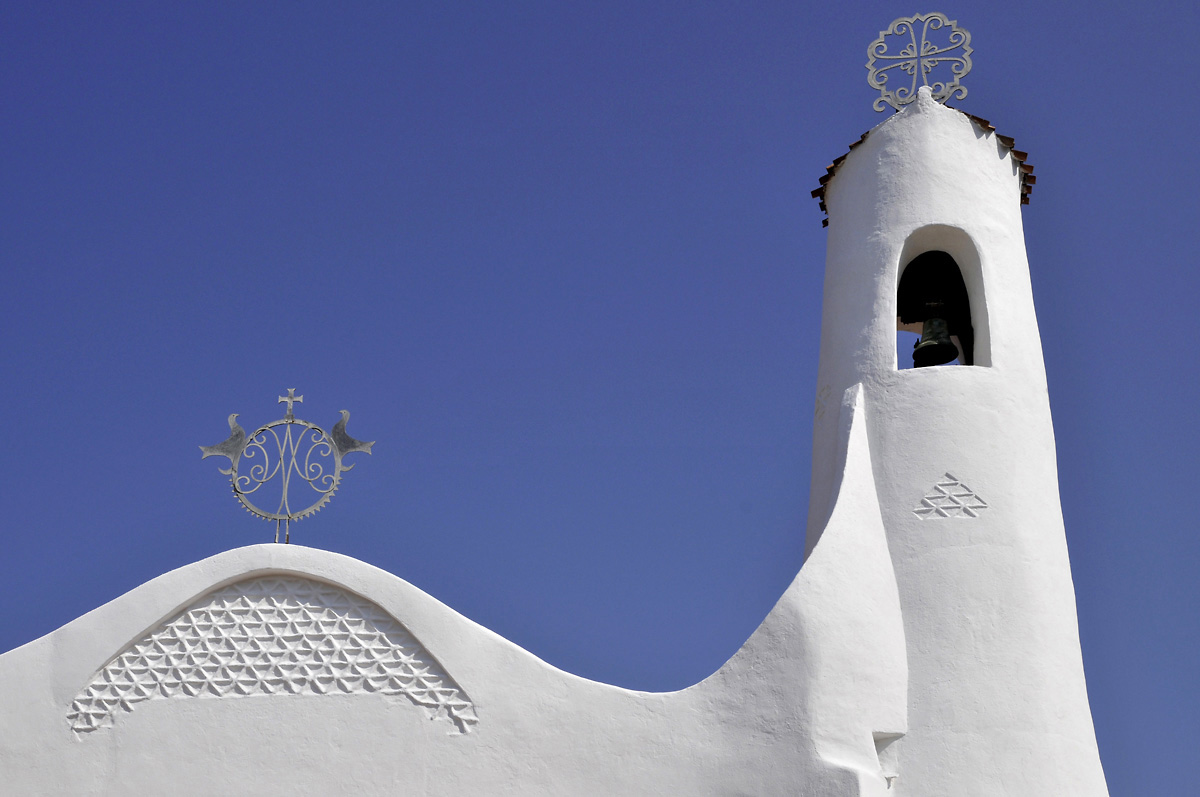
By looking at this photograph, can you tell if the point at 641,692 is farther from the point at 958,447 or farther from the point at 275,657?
the point at 958,447

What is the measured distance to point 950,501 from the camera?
10.5 metres

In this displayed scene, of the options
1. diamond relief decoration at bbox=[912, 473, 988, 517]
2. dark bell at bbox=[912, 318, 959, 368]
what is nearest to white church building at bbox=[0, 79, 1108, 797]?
diamond relief decoration at bbox=[912, 473, 988, 517]

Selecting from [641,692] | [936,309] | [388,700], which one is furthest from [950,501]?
[388,700]

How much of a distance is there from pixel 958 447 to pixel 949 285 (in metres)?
2.45

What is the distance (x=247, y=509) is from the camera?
10.4m

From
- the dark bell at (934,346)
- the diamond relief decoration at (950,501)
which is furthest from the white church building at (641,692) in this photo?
the dark bell at (934,346)

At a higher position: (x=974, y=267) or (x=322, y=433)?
(x=974, y=267)

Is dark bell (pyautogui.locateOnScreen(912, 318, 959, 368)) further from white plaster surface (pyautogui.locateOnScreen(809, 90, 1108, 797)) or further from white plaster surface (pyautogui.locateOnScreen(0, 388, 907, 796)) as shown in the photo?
white plaster surface (pyautogui.locateOnScreen(0, 388, 907, 796))

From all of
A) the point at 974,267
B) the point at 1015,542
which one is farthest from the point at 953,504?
the point at 974,267

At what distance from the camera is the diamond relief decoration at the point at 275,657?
971cm

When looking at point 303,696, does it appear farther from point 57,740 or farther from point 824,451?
point 824,451

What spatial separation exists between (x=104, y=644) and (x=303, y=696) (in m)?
1.51

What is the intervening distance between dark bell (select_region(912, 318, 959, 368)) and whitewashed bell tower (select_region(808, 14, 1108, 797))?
24 mm

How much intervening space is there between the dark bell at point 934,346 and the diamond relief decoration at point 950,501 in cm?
172
